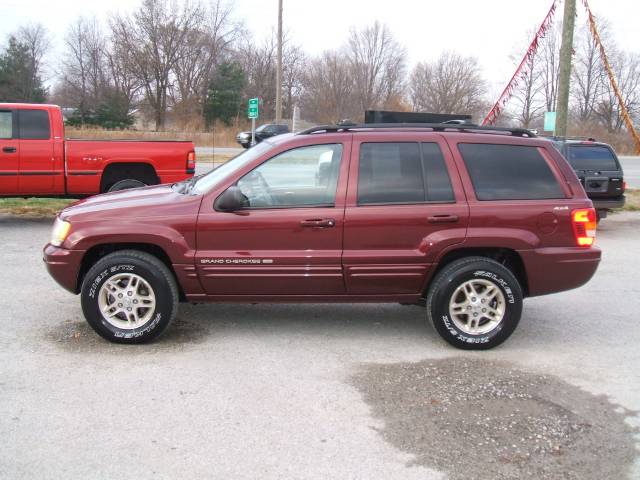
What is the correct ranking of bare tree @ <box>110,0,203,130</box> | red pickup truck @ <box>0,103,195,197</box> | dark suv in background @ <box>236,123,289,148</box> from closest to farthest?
red pickup truck @ <box>0,103,195,197</box> < dark suv in background @ <box>236,123,289,148</box> < bare tree @ <box>110,0,203,130</box>

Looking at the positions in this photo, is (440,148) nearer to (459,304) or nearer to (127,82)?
(459,304)

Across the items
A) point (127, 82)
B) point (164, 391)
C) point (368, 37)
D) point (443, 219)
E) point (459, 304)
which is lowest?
point (164, 391)

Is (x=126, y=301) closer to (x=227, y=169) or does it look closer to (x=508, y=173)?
(x=227, y=169)

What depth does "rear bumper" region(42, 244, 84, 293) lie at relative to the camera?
16.7 feet

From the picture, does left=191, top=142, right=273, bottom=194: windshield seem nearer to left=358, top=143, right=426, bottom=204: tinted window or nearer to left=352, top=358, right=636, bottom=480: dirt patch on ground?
left=358, top=143, right=426, bottom=204: tinted window

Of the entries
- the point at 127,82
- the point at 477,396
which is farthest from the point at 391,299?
the point at 127,82

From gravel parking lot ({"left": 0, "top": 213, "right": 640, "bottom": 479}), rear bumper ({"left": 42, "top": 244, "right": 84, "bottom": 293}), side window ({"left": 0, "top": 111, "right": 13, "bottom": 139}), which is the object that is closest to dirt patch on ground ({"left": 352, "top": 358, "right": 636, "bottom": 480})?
gravel parking lot ({"left": 0, "top": 213, "right": 640, "bottom": 479})

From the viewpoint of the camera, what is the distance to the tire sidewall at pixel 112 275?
5.02 m

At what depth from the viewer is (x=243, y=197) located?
A: 5.06 meters

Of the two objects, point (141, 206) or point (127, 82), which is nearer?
point (141, 206)

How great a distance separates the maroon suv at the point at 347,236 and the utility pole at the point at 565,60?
8509 millimetres

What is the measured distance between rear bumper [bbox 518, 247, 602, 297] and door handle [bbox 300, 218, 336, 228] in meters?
1.55

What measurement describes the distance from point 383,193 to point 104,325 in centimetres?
245

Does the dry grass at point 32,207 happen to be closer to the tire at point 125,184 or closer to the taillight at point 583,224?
the tire at point 125,184
